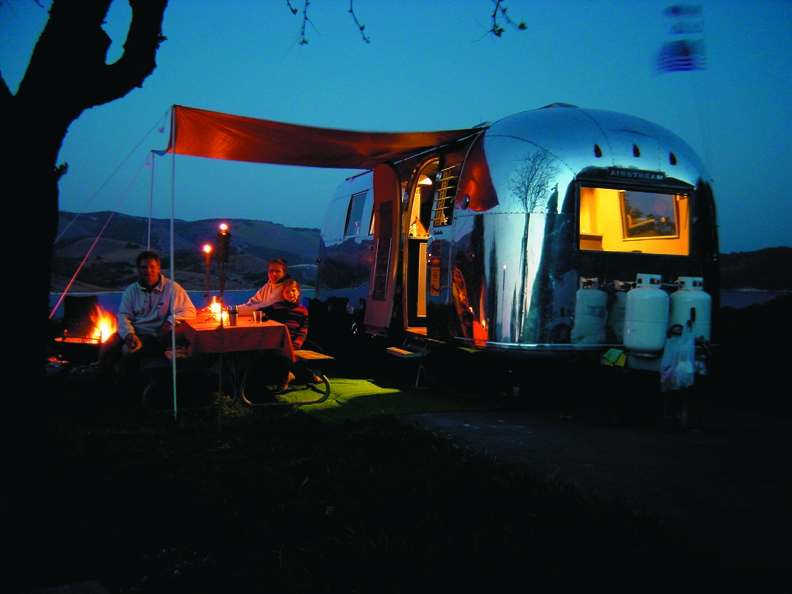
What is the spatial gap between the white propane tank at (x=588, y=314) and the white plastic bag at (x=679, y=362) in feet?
2.15

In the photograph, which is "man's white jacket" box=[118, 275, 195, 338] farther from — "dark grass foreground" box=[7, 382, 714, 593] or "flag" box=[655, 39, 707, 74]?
"flag" box=[655, 39, 707, 74]

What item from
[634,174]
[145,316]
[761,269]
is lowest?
[145,316]

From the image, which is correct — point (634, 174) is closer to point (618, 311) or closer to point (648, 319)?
point (618, 311)

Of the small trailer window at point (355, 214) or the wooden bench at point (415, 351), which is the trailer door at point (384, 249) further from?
the small trailer window at point (355, 214)

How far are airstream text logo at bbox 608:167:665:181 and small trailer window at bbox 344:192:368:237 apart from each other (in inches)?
161

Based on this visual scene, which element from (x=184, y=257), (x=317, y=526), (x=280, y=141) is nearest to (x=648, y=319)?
(x=317, y=526)

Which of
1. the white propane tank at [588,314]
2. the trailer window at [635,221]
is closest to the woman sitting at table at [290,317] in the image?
the white propane tank at [588,314]

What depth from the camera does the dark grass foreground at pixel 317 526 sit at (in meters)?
2.57

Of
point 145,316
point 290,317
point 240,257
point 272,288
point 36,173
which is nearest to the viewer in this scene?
point 36,173

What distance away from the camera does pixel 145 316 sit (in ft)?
19.3

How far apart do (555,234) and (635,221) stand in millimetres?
1912

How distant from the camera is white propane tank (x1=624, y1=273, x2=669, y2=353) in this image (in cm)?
513

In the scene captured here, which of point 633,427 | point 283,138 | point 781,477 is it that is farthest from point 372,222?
point 781,477

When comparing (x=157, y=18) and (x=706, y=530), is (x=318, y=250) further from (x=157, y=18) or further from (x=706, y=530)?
(x=706, y=530)
